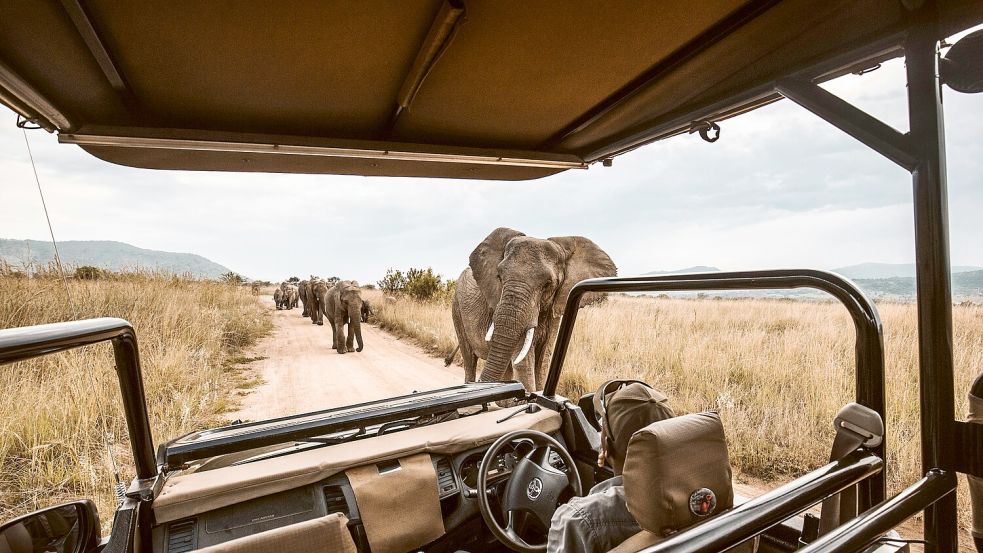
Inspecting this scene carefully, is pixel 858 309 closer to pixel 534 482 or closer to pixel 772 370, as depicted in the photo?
pixel 534 482

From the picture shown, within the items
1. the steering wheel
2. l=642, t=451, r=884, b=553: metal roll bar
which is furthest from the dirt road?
l=642, t=451, r=884, b=553: metal roll bar

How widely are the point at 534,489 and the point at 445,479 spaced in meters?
0.50

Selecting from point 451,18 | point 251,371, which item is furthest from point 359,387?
point 451,18

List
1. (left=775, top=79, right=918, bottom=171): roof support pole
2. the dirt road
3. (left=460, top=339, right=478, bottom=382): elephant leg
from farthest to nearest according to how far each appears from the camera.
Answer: (left=460, top=339, right=478, bottom=382): elephant leg → the dirt road → (left=775, top=79, right=918, bottom=171): roof support pole

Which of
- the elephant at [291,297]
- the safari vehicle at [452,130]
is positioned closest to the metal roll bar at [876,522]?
the safari vehicle at [452,130]

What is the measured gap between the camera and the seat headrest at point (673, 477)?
1.05 metres

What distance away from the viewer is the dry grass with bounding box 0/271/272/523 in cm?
371

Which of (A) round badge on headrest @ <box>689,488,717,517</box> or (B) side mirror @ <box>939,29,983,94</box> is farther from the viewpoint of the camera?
(B) side mirror @ <box>939,29,983,94</box>

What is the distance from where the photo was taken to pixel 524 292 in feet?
18.7

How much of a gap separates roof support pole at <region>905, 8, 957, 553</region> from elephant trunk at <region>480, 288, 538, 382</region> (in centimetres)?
423

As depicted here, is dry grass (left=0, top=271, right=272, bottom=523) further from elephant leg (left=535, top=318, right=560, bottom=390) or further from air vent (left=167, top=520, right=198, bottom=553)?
elephant leg (left=535, top=318, right=560, bottom=390)

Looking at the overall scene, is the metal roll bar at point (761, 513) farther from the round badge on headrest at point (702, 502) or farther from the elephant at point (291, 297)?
the elephant at point (291, 297)

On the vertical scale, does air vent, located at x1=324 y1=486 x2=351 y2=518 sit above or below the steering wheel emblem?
above

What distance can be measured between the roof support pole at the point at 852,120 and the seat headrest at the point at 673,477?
1202mm
